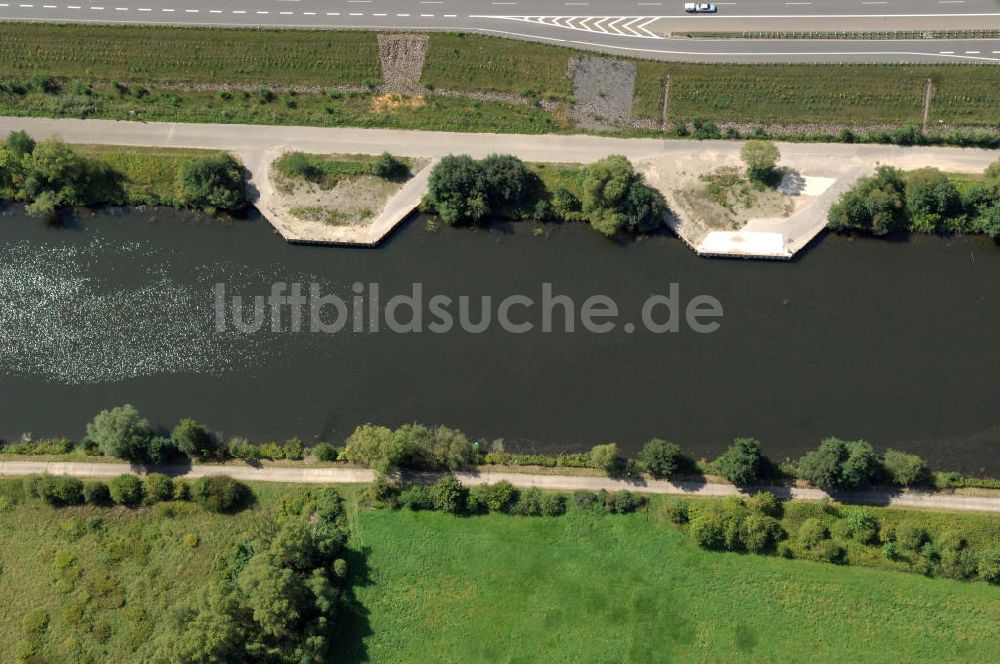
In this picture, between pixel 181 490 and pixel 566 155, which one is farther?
pixel 566 155

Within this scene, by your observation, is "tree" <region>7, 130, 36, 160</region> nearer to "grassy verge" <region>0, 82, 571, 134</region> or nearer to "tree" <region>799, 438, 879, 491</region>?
"grassy verge" <region>0, 82, 571, 134</region>

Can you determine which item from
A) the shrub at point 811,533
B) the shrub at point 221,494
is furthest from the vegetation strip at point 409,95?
the shrub at point 811,533

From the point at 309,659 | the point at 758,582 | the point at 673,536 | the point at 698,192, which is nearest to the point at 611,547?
the point at 673,536

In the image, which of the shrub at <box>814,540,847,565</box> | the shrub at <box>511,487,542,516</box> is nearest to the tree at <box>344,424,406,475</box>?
the shrub at <box>511,487,542,516</box>

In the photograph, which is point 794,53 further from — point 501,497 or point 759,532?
point 501,497

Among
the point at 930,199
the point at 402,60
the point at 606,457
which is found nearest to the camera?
the point at 606,457

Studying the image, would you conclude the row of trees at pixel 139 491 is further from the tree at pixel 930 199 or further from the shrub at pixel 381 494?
the tree at pixel 930 199

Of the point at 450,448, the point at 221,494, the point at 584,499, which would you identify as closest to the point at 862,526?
the point at 584,499
